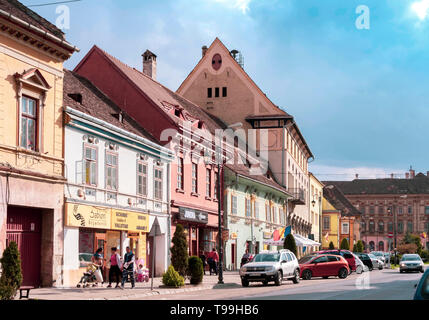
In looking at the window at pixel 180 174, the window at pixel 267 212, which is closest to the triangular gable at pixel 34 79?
the window at pixel 180 174

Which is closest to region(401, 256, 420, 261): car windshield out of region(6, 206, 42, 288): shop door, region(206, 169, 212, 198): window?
region(206, 169, 212, 198): window

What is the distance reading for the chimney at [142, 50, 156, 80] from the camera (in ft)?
157

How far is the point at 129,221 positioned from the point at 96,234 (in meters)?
2.69

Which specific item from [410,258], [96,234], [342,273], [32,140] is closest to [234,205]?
[342,273]

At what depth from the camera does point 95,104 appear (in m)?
32.6

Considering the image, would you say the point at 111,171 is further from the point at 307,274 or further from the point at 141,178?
the point at 307,274

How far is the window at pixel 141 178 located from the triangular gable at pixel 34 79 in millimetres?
8712

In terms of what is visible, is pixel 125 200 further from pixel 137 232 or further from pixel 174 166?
pixel 174 166

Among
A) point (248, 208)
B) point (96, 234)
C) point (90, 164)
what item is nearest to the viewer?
point (90, 164)

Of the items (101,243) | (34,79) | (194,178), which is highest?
(34,79)

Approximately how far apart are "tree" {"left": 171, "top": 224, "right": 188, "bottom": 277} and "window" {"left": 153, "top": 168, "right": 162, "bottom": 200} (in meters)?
6.00

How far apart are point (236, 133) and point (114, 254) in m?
33.2

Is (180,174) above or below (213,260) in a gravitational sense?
above
